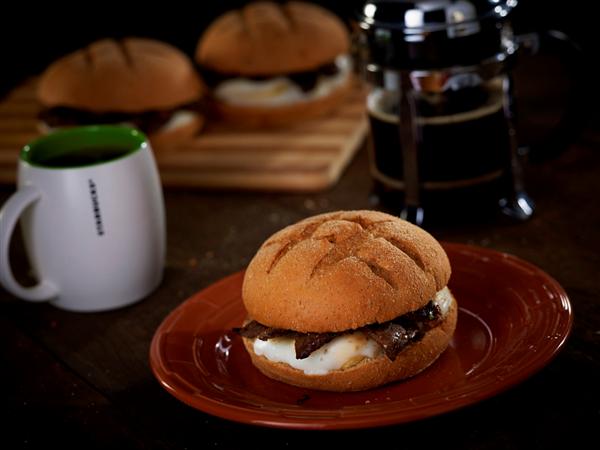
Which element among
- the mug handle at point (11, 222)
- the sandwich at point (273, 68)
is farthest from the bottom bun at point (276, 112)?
the mug handle at point (11, 222)

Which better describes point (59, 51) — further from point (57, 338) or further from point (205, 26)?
point (57, 338)

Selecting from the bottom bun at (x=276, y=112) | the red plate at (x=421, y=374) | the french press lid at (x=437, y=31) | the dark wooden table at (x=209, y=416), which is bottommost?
the bottom bun at (x=276, y=112)

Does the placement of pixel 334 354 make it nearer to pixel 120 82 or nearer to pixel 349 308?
pixel 349 308

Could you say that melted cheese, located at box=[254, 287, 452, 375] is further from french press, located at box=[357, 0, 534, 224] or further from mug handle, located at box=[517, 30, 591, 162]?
mug handle, located at box=[517, 30, 591, 162]

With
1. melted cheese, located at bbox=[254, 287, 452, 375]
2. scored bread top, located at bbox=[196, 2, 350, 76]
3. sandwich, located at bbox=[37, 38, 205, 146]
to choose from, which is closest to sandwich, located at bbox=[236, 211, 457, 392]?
melted cheese, located at bbox=[254, 287, 452, 375]

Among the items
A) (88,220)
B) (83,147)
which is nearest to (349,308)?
(88,220)

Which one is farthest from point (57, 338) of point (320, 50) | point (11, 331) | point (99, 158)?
point (320, 50)

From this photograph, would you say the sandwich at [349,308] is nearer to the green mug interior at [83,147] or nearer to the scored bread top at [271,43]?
the green mug interior at [83,147]
